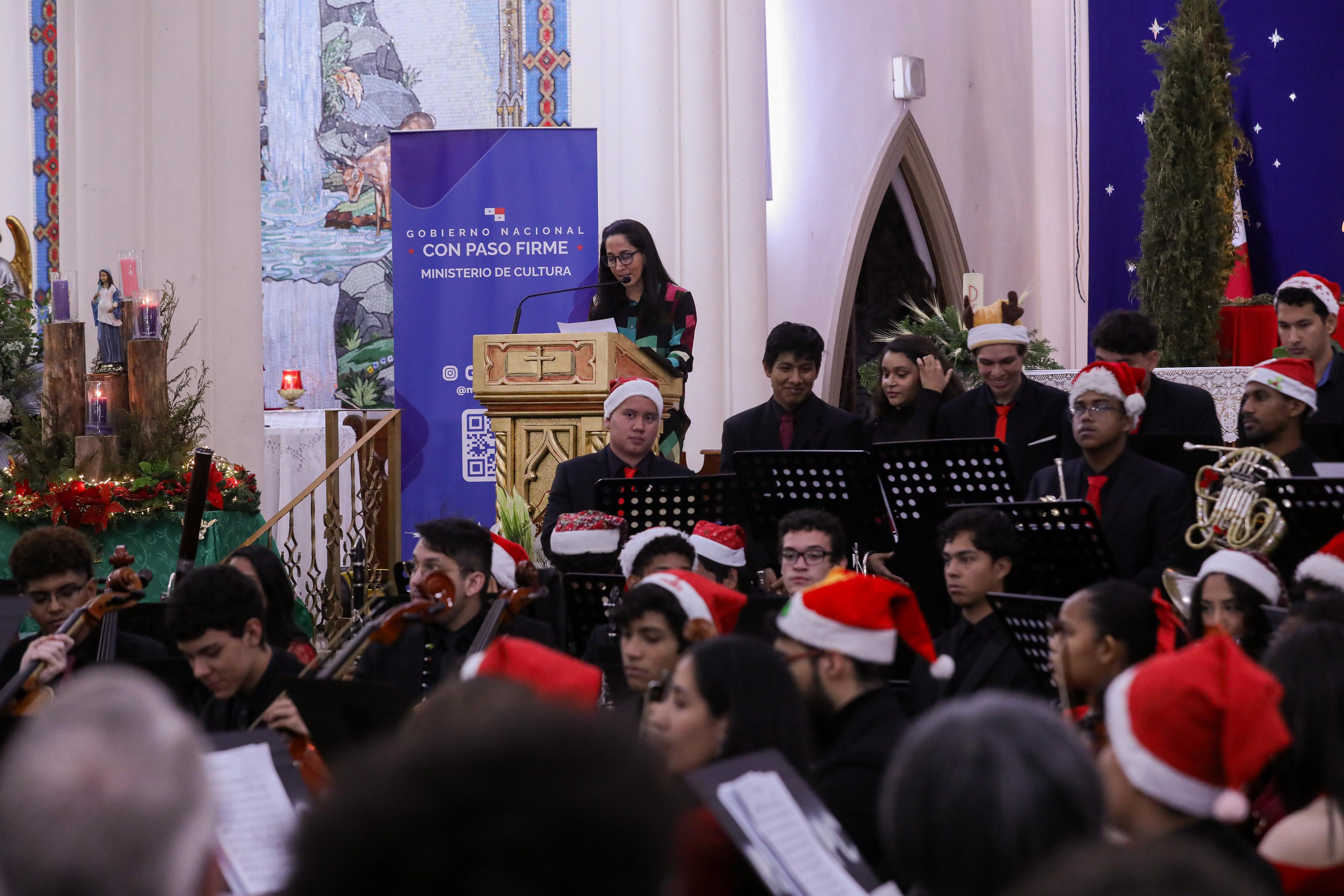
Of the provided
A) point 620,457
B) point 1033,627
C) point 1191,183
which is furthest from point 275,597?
point 1191,183

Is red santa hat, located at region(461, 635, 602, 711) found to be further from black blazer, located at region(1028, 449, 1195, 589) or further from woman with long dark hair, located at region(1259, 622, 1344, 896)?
black blazer, located at region(1028, 449, 1195, 589)

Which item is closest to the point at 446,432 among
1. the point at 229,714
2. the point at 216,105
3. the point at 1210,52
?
the point at 216,105

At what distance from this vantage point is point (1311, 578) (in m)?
3.90

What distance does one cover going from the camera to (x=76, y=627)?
434 centimetres

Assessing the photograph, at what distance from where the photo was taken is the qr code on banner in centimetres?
907

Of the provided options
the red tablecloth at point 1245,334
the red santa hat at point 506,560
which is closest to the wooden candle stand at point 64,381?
the red santa hat at point 506,560

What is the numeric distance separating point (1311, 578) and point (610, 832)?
3283mm

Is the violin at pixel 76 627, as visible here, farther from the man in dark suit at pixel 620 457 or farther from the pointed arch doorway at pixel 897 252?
the pointed arch doorway at pixel 897 252

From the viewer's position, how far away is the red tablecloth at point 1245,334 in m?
11.2

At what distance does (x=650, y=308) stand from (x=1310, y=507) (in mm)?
3804

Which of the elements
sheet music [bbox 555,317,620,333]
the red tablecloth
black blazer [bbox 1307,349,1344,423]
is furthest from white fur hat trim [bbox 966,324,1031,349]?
the red tablecloth

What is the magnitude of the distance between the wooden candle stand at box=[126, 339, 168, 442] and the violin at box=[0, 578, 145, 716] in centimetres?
313

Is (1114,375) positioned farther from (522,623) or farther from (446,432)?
(446,432)

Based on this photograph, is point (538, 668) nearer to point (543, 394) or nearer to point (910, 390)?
point (910, 390)
